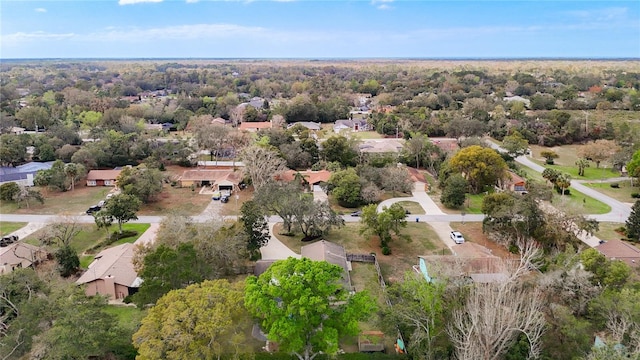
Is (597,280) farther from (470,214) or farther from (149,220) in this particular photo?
(149,220)

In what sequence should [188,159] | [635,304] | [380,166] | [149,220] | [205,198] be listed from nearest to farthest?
[635,304] → [149,220] → [205,198] → [380,166] → [188,159]

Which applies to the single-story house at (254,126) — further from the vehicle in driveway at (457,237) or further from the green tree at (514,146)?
the vehicle in driveway at (457,237)

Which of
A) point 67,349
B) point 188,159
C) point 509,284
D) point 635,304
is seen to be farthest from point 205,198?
point 635,304

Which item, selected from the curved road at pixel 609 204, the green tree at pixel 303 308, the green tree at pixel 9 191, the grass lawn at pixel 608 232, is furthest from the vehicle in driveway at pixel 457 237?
the green tree at pixel 9 191

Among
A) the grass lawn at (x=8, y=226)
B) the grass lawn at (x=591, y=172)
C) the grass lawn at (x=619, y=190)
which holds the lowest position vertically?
the grass lawn at (x=8, y=226)

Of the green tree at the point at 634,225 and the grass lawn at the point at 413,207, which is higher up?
the green tree at the point at 634,225

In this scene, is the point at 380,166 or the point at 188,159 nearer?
the point at 380,166

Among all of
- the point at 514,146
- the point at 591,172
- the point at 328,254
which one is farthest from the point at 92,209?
the point at 591,172
